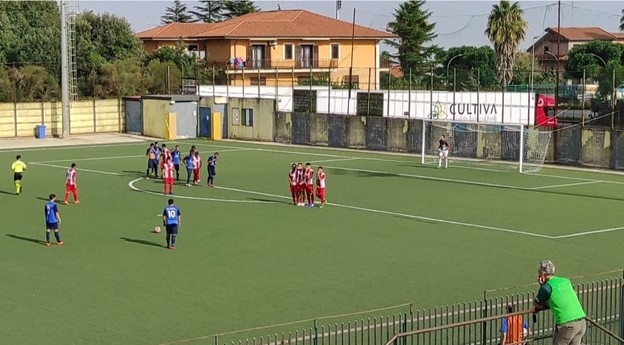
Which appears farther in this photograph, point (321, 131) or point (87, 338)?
point (321, 131)

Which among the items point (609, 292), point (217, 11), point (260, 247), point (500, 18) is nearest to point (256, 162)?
point (260, 247)

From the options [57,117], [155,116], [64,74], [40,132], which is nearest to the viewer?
[64,74]

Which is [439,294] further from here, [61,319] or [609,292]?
[61,319]

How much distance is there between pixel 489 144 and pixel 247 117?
1920cm

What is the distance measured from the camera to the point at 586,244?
1117 inches

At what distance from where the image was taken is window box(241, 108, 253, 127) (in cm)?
6631

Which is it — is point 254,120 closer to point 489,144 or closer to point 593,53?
point 489,144

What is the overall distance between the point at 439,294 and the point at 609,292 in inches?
227

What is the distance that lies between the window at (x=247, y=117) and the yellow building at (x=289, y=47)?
58.7 ft

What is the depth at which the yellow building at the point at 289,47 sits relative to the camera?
3428 inches

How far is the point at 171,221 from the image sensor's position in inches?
1070

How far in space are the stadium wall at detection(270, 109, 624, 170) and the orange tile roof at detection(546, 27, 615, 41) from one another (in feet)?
266

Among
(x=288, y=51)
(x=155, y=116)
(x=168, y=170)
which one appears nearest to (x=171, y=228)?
(x=168, y=170)

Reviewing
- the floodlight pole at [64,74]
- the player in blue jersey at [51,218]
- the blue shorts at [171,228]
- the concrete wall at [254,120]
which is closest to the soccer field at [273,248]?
Answer: the player in blue jersey at [51,218]
